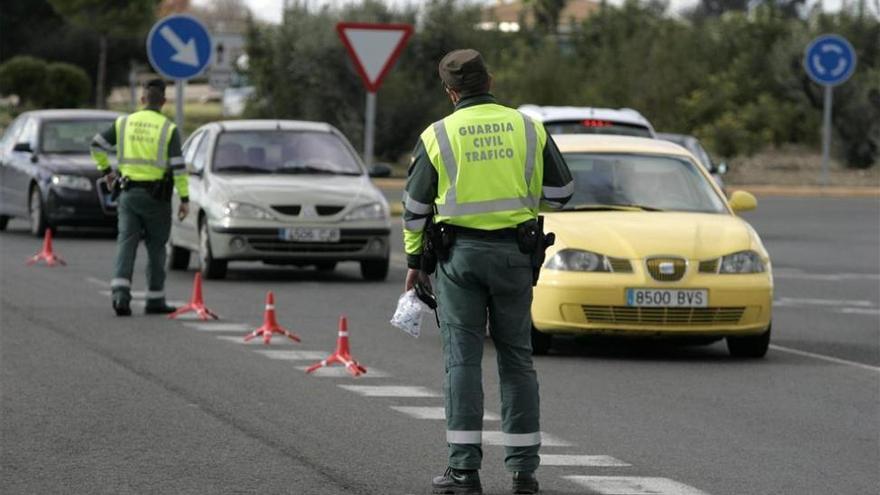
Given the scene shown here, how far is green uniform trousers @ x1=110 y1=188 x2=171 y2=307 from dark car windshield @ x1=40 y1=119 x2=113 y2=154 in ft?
33.9

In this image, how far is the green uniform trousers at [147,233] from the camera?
1667 centimetres

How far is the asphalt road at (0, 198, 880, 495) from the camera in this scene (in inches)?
362

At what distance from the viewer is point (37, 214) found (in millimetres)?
26250

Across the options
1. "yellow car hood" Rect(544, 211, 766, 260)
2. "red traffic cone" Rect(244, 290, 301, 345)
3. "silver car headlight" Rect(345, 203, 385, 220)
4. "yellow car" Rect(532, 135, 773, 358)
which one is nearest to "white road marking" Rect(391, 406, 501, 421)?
"yellow car" Rect(532, 135, 773, 358)

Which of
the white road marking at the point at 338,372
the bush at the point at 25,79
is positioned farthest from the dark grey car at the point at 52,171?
the bush at the point at 25,79

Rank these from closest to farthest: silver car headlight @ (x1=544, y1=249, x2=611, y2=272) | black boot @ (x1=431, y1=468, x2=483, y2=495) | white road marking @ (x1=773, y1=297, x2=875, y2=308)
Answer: black boot @ (x1=431, y1=468, x2=483, y2=495), silver car headlight @ (x1=544, y1=249, x2=611, y2=272), white road marking @ (x1=773, y1=297, x2=875, y2=308)

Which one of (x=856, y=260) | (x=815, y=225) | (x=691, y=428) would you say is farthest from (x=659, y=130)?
(x=691, y=428)

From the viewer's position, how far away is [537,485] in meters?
8.74

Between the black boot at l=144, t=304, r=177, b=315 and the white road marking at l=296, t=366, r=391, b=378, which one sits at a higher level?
the white road marking at l=296, t=366, r=391, b=378

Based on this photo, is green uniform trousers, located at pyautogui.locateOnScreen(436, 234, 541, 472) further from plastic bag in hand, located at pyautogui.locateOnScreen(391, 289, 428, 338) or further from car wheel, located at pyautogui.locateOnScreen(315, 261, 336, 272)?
car wheel, located at pyautogui.locateOnScreen(315, 261, 336, 272)

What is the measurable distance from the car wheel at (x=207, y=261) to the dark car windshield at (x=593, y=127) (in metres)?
3.23

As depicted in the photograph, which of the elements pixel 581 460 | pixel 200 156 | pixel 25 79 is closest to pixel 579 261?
pixel 581 460

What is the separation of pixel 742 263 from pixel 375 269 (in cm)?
698

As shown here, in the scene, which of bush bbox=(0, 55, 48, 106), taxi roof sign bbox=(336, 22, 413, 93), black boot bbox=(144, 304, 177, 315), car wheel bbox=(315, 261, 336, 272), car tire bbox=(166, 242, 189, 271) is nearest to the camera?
Answer: black boot bbox=(144, 304, 177, 315)
